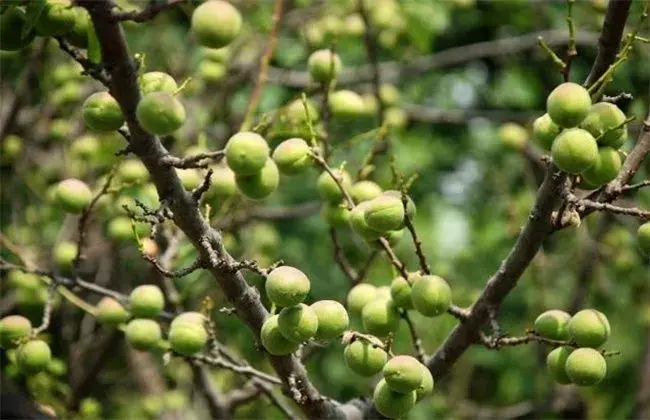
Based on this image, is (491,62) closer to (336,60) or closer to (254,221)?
(254,221)

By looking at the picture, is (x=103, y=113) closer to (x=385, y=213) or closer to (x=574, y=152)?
(x=385, y=213)

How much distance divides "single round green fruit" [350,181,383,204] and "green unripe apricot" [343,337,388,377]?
0.48 metres

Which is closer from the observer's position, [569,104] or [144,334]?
[569,104]

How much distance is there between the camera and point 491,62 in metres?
7.48

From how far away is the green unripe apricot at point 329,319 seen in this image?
6.37 ft

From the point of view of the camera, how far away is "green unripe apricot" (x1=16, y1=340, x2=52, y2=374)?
2414 millimetres

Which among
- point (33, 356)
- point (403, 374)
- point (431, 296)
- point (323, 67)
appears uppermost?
point (323, 67)

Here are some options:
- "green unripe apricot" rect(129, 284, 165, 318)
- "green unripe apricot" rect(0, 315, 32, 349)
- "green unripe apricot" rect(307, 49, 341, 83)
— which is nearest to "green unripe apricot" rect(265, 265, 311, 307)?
"green unripe apricot" rect(129, 284, 165, 318)

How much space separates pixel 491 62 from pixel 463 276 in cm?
246

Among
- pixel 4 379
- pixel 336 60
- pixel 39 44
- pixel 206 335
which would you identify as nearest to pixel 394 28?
pixel 39 44

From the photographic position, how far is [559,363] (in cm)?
211

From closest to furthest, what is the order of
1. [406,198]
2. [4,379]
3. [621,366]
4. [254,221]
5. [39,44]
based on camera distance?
[406,198], [4,379], [39,44], [254,221], [621,366]

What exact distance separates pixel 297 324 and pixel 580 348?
617 mm

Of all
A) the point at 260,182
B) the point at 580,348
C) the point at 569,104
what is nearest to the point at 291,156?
the point at 260,182
